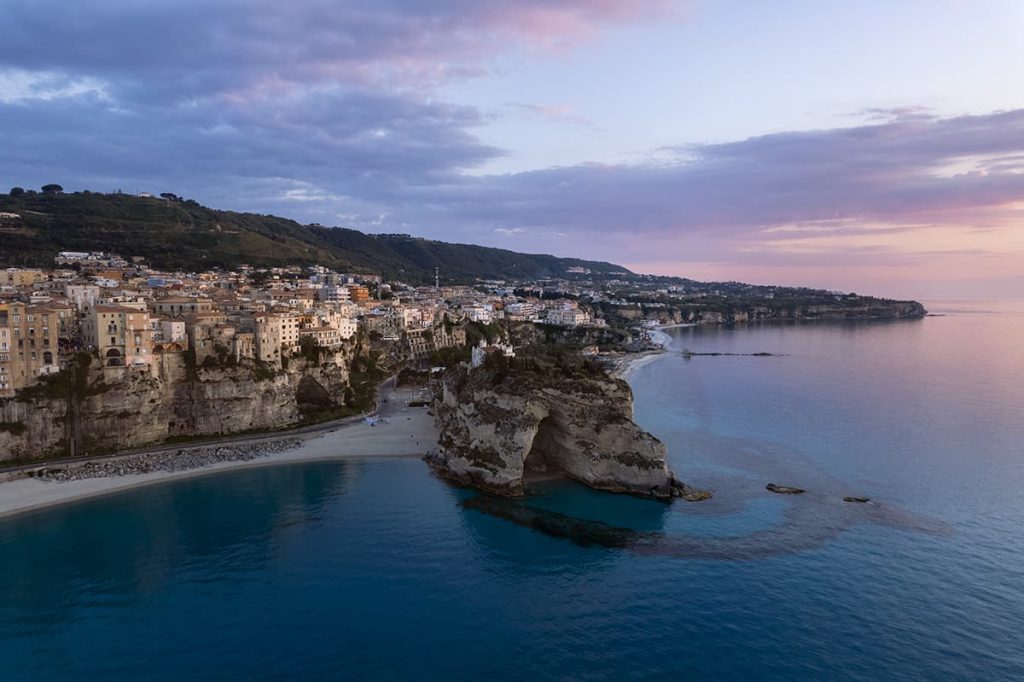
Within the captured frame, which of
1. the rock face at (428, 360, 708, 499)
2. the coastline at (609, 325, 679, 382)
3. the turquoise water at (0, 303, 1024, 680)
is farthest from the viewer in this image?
the coastline at (609, 325, 679, 382)

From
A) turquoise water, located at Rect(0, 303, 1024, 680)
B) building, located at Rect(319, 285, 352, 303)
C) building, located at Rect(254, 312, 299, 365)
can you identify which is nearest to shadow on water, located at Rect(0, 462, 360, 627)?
turquoise water, located at Rect(0, 303, 1024, 680)

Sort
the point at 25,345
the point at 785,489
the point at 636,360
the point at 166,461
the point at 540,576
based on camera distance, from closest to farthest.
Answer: the point at 540,576 → the point at 785,489 → the point at 25,345 → the point at 166,461 → the point at 636,360

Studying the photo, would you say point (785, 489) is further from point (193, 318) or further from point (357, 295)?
point (357, 295)

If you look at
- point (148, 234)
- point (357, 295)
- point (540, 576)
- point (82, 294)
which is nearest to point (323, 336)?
point (82, 294)

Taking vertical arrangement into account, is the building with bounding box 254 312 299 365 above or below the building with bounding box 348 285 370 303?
below

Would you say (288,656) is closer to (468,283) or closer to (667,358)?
(667,358)

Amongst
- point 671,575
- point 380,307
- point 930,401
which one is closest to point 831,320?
point 930,401

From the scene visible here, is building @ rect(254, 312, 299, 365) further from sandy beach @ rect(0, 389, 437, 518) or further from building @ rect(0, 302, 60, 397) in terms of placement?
building @ rect(0, 302, 60, 397)
